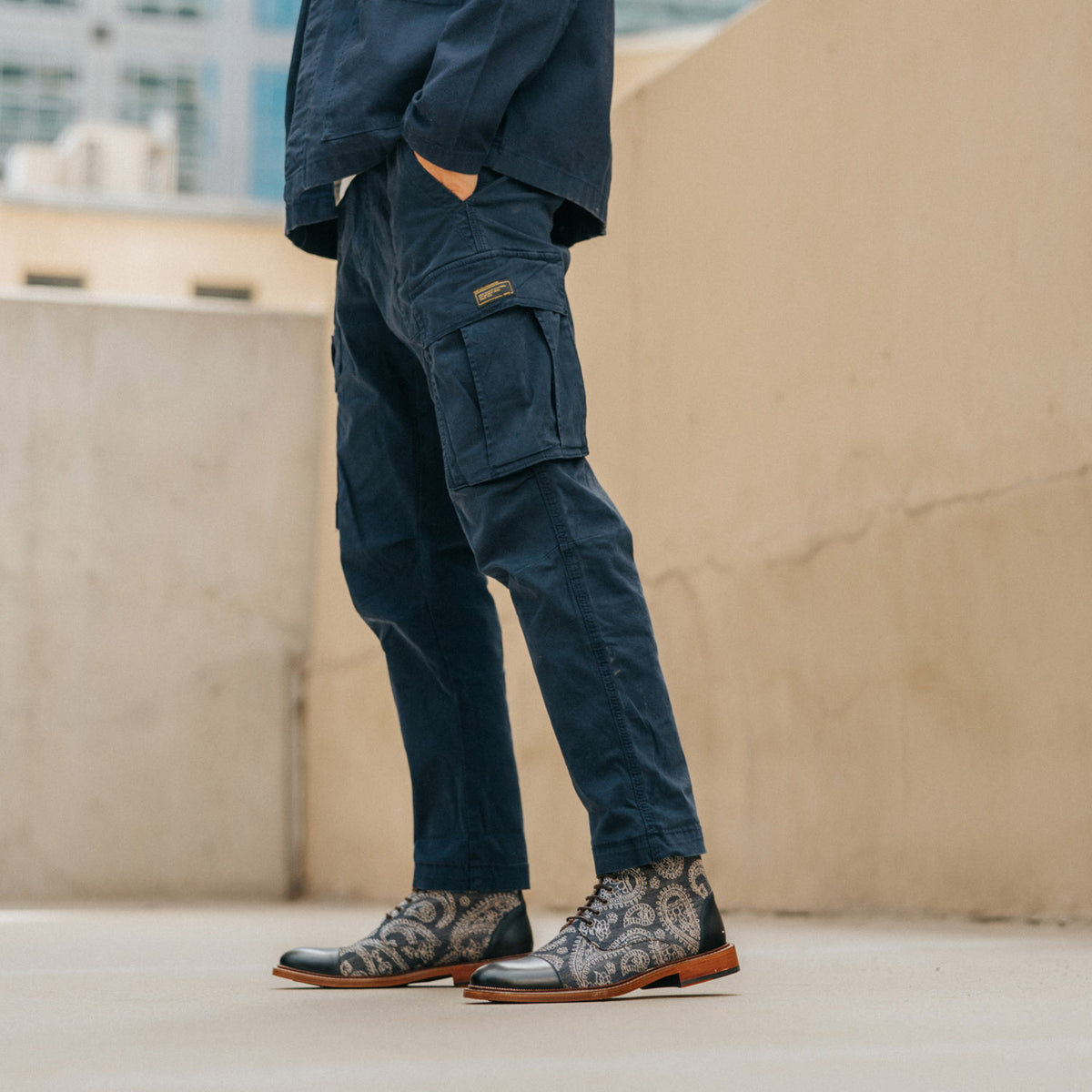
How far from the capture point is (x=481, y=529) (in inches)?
50.3

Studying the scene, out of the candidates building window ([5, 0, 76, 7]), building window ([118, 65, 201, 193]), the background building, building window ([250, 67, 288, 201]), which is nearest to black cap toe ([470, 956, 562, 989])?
building window ([250, 67, 288, 201])

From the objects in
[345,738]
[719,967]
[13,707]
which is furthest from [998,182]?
[13,707]

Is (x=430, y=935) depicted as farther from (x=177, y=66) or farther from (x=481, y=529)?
(x=177, y=66)

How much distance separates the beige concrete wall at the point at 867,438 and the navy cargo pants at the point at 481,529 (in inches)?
33.1

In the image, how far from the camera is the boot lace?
120cm

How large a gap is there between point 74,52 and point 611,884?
20.5 metres

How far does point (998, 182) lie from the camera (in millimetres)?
2064

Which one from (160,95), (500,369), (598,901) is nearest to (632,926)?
(598,901)

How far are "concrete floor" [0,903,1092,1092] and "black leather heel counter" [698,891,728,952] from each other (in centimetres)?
4

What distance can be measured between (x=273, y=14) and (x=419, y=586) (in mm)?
19421

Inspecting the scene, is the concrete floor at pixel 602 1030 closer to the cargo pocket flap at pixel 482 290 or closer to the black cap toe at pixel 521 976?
the black cap toe at pixel 521 976

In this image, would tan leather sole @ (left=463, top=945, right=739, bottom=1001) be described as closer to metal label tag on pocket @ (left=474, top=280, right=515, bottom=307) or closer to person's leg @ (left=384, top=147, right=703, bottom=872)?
person's leg @ (left=384, top=147, right=703, bottom=872)

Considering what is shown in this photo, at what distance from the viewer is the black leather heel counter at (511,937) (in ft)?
4.62

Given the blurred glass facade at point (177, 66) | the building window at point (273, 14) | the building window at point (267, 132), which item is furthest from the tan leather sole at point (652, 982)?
the building window at point (273, 14)
